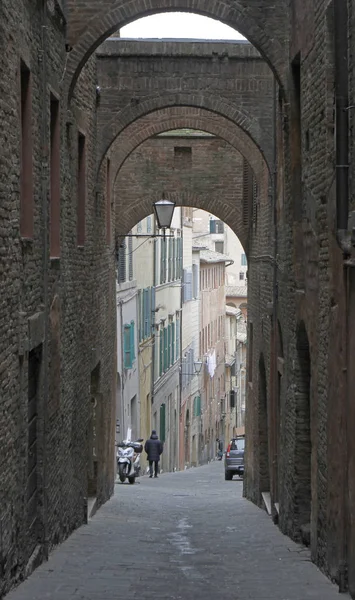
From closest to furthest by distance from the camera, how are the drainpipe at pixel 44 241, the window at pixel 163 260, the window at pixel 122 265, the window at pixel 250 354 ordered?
the drainpipe at pixel 44 241, the window at pixel 250 354, the window at pixel 122 265, the window at pixel 163 260

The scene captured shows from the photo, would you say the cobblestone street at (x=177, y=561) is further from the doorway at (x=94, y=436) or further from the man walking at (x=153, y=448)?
the man walking at (x=153, y=448)

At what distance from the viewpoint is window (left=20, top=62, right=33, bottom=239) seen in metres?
10.8

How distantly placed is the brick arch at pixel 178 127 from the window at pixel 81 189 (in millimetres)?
5943

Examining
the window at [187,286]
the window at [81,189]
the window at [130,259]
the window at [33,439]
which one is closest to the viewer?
the window at [33,439]

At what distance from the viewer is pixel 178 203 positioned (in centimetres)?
2605

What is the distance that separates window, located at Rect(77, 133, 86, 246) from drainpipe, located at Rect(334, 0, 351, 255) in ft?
21.3

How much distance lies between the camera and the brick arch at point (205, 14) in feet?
46.6

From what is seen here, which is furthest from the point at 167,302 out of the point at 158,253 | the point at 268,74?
the point at 268,74

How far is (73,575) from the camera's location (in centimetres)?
1055

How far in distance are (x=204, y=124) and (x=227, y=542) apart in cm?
1075

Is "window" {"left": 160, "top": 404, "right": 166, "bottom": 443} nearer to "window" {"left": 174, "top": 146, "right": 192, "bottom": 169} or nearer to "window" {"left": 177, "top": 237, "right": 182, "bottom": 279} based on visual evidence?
"window" {"left": 177, "top": 237, "right": 182, "bottom": 279}

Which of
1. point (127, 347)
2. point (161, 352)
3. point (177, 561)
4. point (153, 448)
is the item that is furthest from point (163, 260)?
point (177, 561)

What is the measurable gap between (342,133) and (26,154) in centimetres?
302

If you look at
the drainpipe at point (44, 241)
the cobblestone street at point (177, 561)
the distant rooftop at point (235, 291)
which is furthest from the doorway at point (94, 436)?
the distant rooftop at point (235, 291)
